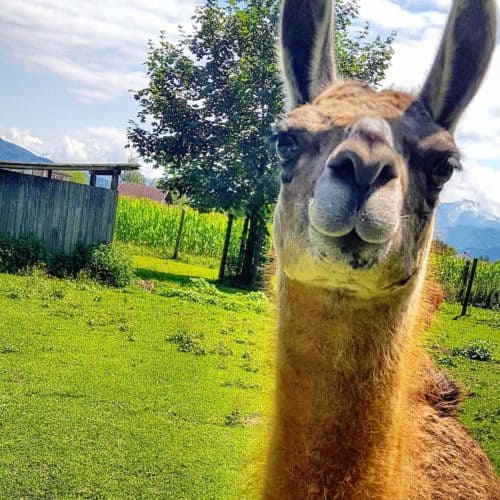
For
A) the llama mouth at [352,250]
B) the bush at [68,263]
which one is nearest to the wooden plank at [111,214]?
the bush at [68,263]

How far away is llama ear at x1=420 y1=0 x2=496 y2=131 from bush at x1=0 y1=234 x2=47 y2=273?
11.1 m

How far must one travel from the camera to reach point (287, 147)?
2152 millimetres

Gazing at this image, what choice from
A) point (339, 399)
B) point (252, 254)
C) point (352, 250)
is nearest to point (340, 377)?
point (339, 399)

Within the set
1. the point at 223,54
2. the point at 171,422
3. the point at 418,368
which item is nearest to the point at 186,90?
the point at 223,54

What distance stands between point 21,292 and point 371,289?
8.66 metres

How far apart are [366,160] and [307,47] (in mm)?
899

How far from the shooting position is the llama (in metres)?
1.94

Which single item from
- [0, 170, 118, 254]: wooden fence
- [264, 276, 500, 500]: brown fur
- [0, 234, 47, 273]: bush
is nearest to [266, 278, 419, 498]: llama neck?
[264, 276, 500, 500]: brown fur

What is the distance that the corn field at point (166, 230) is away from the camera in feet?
83.7

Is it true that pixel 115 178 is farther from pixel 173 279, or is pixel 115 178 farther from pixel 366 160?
pixel 366 160

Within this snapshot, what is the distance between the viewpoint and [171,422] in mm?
5535

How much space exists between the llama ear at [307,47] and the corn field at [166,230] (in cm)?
2248

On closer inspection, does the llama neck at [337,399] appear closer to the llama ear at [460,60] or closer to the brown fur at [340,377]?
the brown fur at [340,377]

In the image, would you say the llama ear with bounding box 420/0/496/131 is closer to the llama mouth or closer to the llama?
the llama
